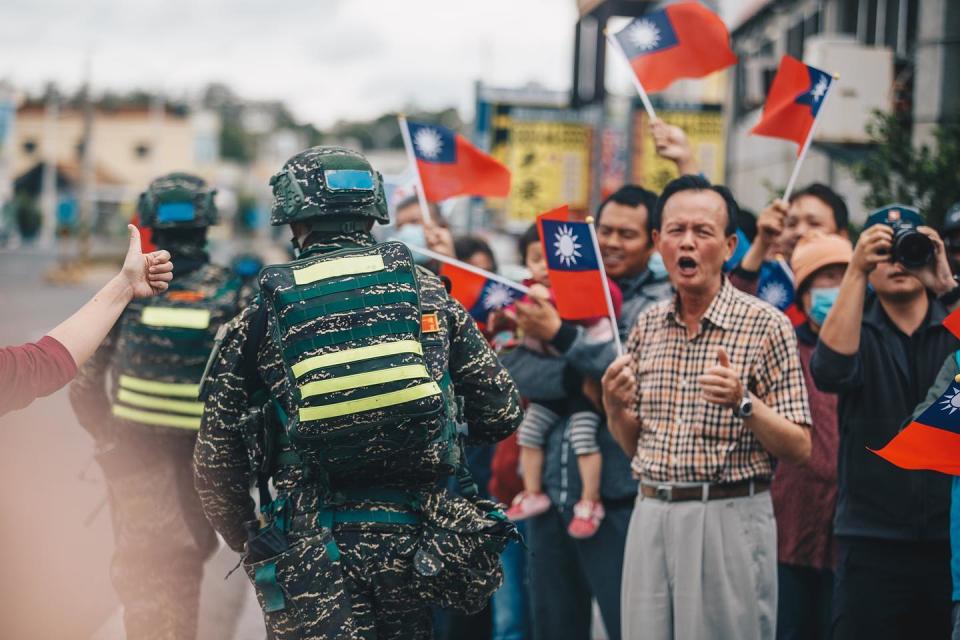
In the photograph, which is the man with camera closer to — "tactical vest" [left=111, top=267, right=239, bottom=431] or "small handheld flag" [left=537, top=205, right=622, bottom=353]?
"small handheld flag" [left=537, top=205, right=622, bottom=353]

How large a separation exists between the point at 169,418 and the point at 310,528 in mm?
2070

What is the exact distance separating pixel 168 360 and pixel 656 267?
2.23 metres

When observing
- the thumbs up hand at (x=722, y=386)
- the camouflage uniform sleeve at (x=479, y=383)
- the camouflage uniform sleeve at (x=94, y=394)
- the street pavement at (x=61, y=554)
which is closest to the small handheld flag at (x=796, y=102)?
the thumbs up hand at (x=722, y=386)

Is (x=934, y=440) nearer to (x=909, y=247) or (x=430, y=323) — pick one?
(x=909, y=247)

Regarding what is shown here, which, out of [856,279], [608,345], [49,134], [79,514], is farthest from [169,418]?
[49,134]

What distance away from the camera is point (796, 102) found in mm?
5688

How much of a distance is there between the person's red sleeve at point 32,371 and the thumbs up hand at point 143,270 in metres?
0.30

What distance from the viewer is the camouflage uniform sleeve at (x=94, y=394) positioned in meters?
5.70

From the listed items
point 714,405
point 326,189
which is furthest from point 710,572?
point 326,189

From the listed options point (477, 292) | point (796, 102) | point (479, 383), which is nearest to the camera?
point (479, 383)

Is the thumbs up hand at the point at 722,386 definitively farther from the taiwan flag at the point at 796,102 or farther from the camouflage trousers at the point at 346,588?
the taiwan flag at the point at 796,102

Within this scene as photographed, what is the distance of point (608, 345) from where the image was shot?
4.83m

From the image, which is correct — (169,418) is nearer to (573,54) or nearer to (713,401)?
(713,401)

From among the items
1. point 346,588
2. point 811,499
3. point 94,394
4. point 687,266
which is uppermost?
point 687,266
